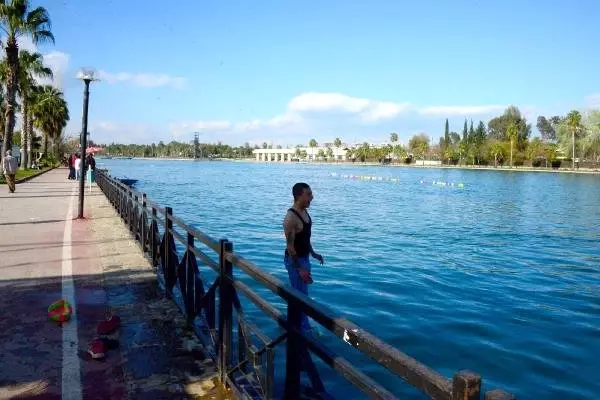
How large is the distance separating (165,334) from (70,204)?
1524 cm

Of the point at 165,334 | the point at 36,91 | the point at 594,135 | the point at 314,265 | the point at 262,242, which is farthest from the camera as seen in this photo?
the point at 594,135

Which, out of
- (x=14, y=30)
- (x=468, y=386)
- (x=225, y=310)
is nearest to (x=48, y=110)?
(x=14, y=30)

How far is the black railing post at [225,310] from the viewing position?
4.24 meters

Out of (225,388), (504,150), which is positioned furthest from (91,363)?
(504,150)

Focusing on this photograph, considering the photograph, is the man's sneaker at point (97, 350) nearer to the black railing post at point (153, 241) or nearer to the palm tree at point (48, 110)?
the black railing post at point (153, 241)

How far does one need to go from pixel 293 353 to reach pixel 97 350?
2.47 m

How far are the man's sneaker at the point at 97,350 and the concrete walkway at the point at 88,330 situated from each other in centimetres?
5

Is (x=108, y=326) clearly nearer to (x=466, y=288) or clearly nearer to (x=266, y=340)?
(x=266, y=340)

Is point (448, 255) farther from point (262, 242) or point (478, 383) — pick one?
point (478, 383)

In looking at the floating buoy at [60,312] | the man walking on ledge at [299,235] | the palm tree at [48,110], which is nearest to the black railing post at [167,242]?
the floating buoy at [60,312]

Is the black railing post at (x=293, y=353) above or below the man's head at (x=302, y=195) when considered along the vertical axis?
below

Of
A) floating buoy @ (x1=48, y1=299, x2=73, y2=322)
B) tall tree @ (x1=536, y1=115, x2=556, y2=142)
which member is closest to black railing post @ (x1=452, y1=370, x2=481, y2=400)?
floating buoy @ (x1=48, y1=299, x2=73, y2=322)

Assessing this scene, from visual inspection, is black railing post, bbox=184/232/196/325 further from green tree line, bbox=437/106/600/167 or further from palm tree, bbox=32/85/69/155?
green tree line, bbox=437/106/600/167

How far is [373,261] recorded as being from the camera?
13078 mm
